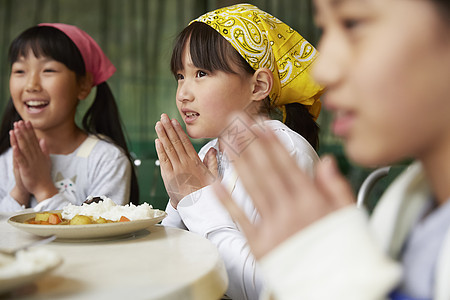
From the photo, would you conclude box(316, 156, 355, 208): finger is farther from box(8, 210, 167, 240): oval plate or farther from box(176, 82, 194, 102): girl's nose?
box(176, 82, 194, 102): girl's nose

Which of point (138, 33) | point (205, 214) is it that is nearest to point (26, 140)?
point (205, 214)

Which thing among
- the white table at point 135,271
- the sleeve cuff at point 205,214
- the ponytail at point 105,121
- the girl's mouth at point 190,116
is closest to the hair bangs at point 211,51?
the girl's mouth at point 190,116

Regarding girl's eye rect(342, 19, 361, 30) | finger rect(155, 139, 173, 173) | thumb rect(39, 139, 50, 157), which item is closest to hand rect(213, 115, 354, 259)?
girl's eye rect(342, 19, 361, 30)

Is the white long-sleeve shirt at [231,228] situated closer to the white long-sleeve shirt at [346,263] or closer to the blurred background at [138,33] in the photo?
the white long-sleeve shirt at [346,263]

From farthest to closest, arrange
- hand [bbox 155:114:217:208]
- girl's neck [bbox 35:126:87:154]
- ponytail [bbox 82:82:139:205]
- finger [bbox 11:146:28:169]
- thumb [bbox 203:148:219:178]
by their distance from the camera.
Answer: ponytail [bbox 82:82:139:205] < girl's neck [bbox 35:126:87:154] < finger [bbox 11:146:28:169] < thumb [bbox 203:148:219:178] < hand [bbox 155:114:217:208]

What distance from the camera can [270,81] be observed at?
1.49 meters

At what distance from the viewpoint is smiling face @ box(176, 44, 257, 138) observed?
1.46 m

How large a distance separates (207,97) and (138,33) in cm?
325

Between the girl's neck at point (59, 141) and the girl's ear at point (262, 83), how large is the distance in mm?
1003

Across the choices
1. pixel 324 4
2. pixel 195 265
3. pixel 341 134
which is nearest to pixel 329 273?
pixel 341 134

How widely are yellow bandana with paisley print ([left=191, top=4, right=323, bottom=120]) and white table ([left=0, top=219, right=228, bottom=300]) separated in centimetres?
66

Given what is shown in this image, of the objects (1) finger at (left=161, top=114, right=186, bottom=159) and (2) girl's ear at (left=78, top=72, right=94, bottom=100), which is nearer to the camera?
(1) finger at (left=161, top=114, right=186, bottom=159)

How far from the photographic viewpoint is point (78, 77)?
7.02 feet

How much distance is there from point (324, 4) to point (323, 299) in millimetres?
272
